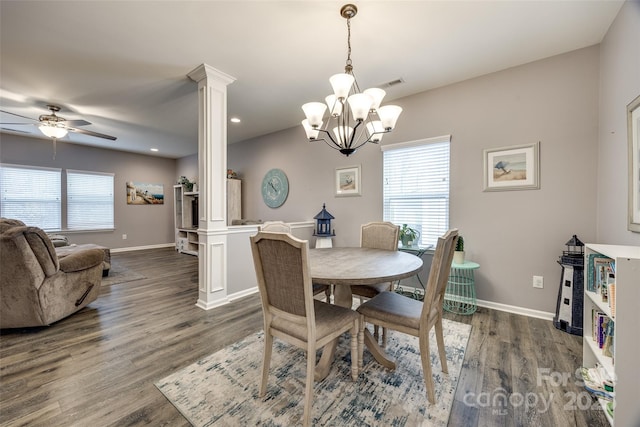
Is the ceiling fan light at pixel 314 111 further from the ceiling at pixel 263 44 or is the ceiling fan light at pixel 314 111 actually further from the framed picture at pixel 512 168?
the framed picture at pixel 512 168

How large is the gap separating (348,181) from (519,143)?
2090 millimetres

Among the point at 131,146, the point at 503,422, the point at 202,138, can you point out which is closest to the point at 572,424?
the point at 503,422

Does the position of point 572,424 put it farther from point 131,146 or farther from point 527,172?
point 131,146

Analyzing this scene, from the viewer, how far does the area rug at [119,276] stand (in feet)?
13.0

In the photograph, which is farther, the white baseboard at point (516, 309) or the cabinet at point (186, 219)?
the cabinet at point (186, 219)

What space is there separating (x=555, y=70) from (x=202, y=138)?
3.73 meters

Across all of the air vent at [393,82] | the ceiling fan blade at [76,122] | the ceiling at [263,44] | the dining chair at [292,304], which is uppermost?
the ceiling at [263,44]

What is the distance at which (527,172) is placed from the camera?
2660 millimetres

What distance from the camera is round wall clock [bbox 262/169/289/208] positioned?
484cm

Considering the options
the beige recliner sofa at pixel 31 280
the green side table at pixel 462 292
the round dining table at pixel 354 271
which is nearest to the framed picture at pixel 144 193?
the beige recliner sofa at pixel 31 280

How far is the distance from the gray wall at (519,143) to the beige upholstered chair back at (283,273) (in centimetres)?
247

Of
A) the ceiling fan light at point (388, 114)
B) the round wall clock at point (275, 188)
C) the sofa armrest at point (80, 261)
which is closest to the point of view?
the ceiling fan light at point (388, 114)

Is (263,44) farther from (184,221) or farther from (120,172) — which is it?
(120,172)

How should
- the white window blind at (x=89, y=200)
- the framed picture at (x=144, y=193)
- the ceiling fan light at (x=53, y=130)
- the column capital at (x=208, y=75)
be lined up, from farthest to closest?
the framed picture at (x=144, y=193) → the white window blind at (x=89, y=200) → the ceiling fan light at (x=53, y=130) → the column capital at (x=208, y=75)
